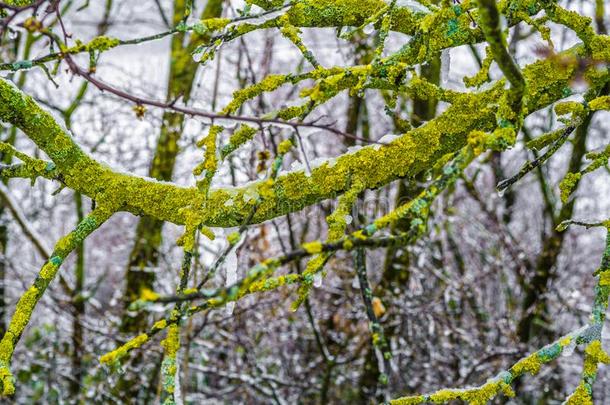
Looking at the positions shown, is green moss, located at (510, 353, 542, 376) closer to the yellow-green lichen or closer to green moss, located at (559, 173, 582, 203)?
green moss, located at (559, 173, 582, 203)

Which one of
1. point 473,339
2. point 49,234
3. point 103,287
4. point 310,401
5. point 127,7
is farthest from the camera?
point 103,287

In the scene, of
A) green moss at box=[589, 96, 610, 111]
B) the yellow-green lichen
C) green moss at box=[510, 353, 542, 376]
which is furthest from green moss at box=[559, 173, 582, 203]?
the yellow-green lichen

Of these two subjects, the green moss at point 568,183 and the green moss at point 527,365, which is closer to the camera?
the green moss at point 527,365

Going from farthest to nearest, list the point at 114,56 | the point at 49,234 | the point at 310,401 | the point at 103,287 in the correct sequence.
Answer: the point at 103,287, the point at 49,234, the point at 114,56, the point at 310,401

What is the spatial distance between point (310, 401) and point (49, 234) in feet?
24.4

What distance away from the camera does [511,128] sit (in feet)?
3.59

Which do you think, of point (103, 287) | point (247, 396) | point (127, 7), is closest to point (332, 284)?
point (247, 396)

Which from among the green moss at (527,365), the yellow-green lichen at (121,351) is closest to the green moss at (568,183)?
the green moss at (527,365)

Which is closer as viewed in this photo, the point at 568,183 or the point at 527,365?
the point at 527,365

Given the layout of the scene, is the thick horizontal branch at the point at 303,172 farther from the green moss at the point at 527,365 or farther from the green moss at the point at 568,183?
the green moss at the point at 527,365

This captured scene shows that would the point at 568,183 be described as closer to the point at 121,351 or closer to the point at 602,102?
the point at 602,102

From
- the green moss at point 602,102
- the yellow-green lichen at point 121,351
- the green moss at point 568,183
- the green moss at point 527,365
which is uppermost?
the green moss at point 602,102

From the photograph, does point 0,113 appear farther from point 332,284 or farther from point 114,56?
point 114,56

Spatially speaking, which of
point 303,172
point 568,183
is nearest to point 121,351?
point 303,172
